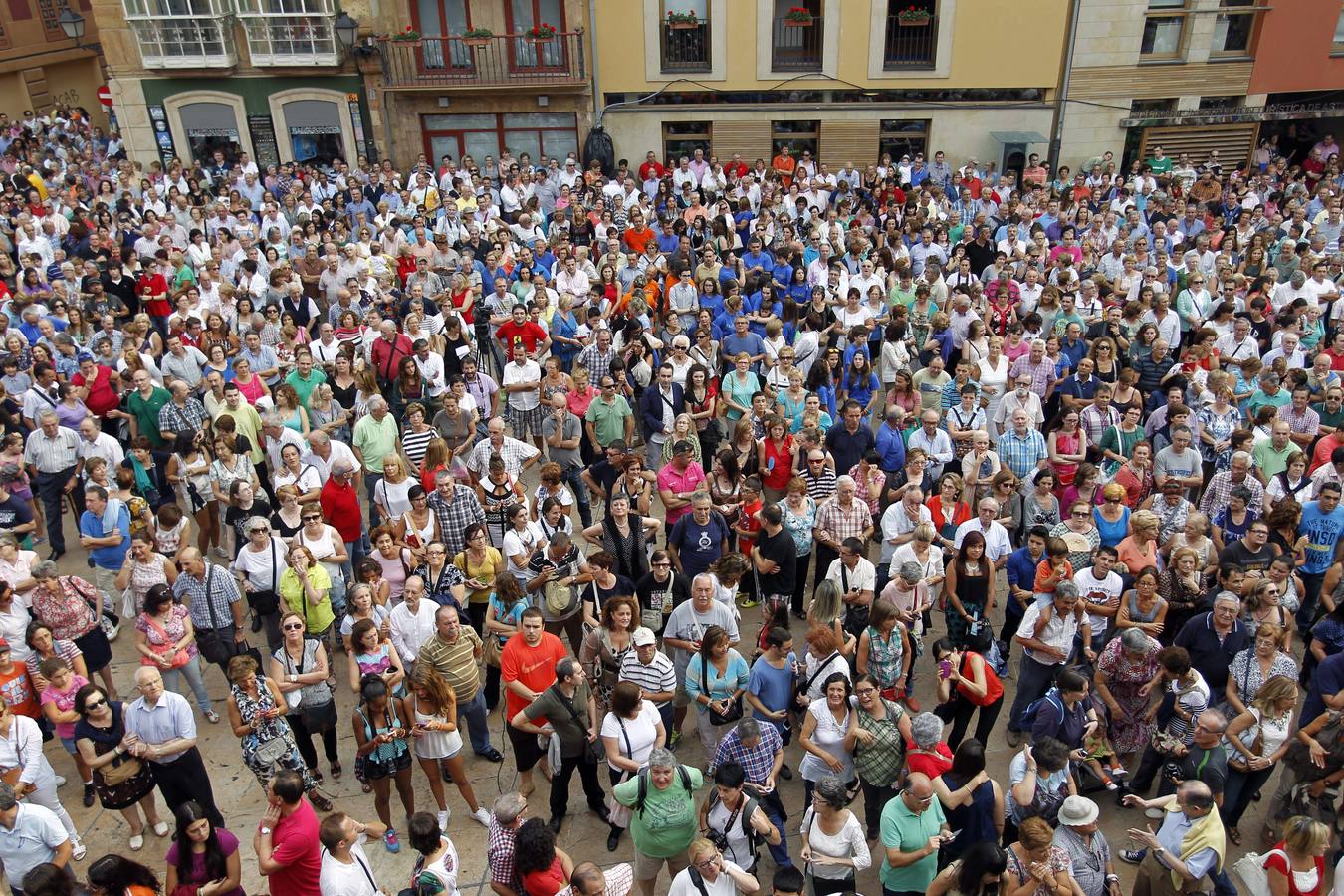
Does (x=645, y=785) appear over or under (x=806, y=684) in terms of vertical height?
over

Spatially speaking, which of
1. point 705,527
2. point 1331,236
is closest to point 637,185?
point 1331,236

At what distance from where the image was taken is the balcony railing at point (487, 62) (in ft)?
67.6

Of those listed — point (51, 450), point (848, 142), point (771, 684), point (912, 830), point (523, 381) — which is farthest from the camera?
point (848, 142)

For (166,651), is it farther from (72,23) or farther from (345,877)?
(72,23)

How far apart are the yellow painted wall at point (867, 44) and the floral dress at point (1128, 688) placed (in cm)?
1788

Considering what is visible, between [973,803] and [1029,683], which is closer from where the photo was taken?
[973,803]

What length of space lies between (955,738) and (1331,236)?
12219 millimetres

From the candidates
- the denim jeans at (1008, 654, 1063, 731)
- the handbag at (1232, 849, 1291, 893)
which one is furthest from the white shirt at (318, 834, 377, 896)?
the handbag at (1232, 849, 1291, 893)

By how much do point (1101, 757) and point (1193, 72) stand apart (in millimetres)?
19807

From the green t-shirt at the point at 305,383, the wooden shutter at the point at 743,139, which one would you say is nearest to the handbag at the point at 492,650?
the green t-shirt at the point at 305,383

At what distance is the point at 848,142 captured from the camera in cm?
2162

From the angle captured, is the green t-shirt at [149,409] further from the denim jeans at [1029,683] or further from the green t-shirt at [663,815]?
the denim jeans at [1029,683]

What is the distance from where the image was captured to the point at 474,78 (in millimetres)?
20703

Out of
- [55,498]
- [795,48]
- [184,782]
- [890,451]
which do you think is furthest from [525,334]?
[795,48]
